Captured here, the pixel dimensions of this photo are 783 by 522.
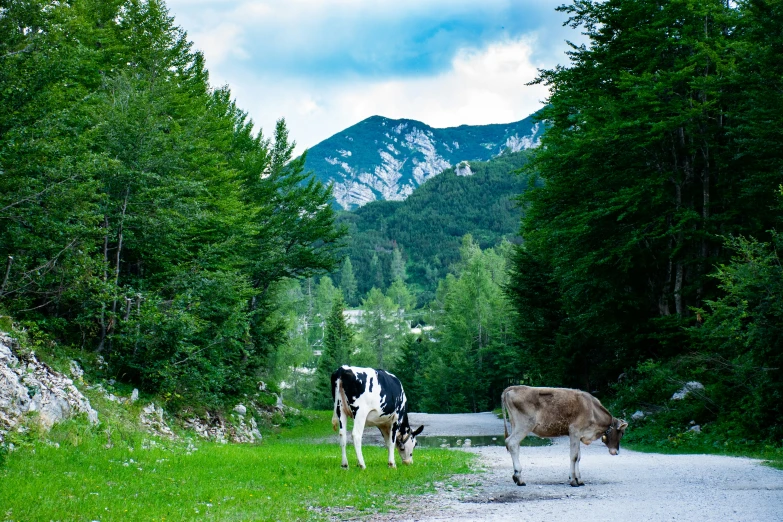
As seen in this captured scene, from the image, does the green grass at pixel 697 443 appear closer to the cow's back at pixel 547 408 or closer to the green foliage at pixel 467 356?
the cow's back at pixel 547 408

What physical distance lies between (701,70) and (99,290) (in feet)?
73.6

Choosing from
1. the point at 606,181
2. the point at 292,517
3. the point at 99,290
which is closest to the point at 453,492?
the point at 292,517

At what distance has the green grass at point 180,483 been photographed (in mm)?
7090

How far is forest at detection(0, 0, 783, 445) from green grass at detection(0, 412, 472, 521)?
4834 mm

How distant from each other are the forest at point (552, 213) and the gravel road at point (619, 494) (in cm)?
438

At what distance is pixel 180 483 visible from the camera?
9219 millimetres

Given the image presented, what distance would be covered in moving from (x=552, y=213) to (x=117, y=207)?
703 inches

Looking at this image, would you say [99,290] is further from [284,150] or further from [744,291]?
[284,150]

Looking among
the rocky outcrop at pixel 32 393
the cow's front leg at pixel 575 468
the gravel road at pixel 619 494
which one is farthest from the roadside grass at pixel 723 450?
the rocky outcrop at pixel 32 393

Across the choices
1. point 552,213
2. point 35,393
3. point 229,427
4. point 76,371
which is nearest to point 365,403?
point 35,393

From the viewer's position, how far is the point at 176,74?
3231 centimetres

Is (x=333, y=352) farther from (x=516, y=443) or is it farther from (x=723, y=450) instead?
(x=516, y=443)

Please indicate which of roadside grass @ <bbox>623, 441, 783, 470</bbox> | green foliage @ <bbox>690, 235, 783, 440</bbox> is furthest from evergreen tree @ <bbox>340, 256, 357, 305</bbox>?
green foliage @ <bbox>690, 235, 783, 440</bbox>

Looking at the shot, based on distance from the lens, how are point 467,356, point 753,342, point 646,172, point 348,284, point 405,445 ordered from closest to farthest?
point 405,445 → point 753,342 → point 646,172 → point 467,356 → point 348,284
